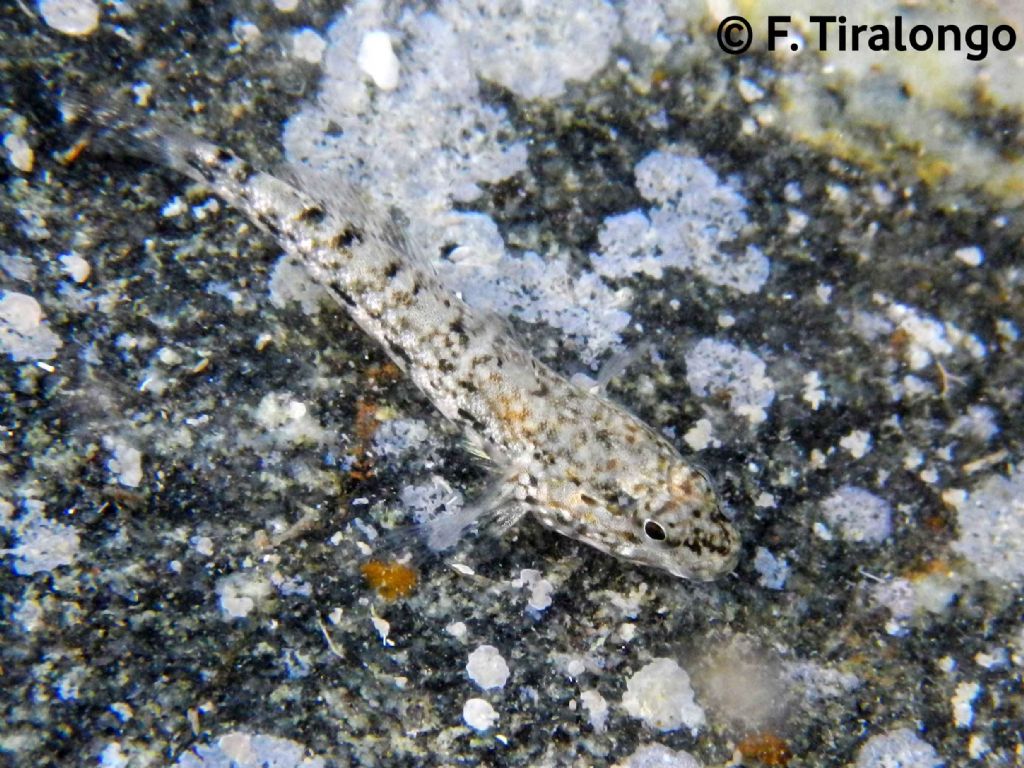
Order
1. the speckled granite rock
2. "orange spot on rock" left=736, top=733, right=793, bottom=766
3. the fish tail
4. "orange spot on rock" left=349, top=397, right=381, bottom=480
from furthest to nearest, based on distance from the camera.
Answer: the fish tail
"orange spot on rock" left=349, top=397, right=381, bottom=480
"orange spot on rock" left=736, top=733, right=793, bottom=766
the speckled granite rock

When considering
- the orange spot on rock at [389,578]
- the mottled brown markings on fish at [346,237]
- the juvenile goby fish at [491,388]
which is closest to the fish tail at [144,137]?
the juvenile goby fish at [491,388]

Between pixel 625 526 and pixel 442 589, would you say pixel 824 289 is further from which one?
pixel 442 589

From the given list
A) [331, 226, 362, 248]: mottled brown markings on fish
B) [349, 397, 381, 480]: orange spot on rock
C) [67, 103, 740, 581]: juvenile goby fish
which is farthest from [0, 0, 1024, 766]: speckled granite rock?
[331, 226, 362, 248]: mottled brown markings on fish

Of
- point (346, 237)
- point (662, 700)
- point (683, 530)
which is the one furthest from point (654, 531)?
point (346, 237)

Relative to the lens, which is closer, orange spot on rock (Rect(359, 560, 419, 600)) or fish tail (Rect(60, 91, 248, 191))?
orange spot on rock (Rect(359, 560, 419, 600))

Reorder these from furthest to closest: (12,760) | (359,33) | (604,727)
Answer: (359,33) < (604,727) < (12,760)

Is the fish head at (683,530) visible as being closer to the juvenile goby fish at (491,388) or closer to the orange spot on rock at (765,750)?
the juvenile goby fish at (491,388)

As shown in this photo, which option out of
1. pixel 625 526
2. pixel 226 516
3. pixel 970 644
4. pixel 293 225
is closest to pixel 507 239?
pixel 293 225

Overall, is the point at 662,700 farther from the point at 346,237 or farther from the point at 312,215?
the point at 312,215

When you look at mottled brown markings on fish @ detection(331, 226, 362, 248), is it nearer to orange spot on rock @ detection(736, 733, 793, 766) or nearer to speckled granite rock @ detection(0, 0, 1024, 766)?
speckled granite rock @ detection(0, 0, 1024, 766)
